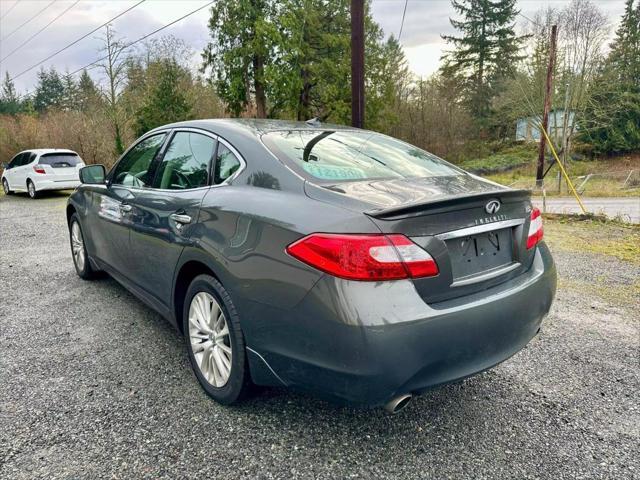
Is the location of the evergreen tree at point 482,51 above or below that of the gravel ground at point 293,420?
above

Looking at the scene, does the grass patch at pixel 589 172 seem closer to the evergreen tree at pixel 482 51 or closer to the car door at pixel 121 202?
the evergreen tree at pixel 482 51

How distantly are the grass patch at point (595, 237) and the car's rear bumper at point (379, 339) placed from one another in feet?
15.3

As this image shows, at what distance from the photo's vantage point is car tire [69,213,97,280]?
4.56 m

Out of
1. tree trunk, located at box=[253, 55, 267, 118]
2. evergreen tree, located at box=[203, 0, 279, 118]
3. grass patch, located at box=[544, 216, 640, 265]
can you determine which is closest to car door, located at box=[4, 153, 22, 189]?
evergreen tree, located at box=[203, 0, 279, 118]

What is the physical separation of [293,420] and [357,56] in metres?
8.00

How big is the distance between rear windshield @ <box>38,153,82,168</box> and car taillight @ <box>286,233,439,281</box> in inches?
575

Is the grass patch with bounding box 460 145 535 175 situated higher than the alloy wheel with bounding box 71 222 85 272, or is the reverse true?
the alloy wheel with bounding box 71 222 85 272

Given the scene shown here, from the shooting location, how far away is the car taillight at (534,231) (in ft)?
7.76

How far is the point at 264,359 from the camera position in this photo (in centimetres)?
207

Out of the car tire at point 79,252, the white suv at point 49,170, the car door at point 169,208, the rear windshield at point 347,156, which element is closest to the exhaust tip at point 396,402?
the rear windshield at point 347,156

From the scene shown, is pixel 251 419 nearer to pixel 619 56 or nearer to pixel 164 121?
pixel 164 121

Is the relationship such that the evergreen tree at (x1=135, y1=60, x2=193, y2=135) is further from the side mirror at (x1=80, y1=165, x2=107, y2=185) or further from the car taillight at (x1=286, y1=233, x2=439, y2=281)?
the car taillight at (x1=286, y1=233, x2=439, y2=281)

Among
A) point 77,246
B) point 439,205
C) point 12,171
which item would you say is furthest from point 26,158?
point 439,205

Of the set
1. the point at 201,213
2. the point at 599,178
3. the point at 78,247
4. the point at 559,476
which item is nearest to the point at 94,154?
the point at 78,247
